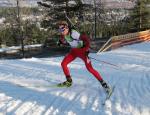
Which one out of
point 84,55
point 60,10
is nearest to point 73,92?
point 84,55

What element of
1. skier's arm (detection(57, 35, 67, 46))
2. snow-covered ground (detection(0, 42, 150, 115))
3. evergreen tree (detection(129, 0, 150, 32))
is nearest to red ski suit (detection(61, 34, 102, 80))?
skier's arm (detection(57, 35, 67, 46))

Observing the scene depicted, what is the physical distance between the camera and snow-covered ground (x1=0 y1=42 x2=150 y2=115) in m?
8.89

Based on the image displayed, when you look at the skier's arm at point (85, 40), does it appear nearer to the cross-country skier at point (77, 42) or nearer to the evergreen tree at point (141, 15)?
the cross-country skier at point (77, 42)

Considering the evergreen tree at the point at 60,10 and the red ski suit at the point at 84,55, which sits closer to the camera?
the red ski suit at the point at 84,55

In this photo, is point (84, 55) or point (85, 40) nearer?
point (85, 40)

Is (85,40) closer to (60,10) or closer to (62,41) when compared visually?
(62,41)

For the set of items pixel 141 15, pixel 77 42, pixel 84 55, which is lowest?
pixel 141 15

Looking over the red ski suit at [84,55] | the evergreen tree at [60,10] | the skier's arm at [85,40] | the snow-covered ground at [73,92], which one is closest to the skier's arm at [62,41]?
the red ski suit at [84,55]

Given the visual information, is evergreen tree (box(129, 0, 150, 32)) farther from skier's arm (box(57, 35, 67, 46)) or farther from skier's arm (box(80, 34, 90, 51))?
skier's arm (box(80, 34, 90, 51))

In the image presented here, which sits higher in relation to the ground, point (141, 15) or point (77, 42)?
point (77, 42)

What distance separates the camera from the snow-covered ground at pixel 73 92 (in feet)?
29.2

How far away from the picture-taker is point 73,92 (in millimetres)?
10914

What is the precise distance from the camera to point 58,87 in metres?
11.6

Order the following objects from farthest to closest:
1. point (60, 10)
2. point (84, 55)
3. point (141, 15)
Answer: point (141, 15) < point (60, 10) < point (84, 55)
